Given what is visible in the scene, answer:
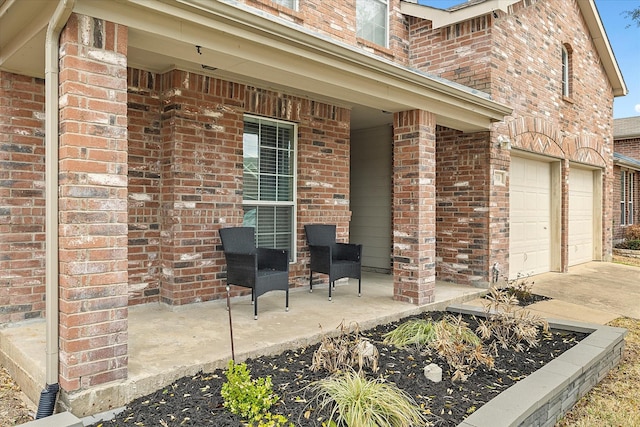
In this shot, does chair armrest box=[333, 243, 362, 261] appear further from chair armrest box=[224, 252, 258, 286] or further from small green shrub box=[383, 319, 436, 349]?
chair armrest box=[224, 252, 258, 286]

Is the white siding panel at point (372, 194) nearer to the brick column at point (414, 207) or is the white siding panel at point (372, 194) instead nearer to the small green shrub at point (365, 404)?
the brick column at point (414, 207)

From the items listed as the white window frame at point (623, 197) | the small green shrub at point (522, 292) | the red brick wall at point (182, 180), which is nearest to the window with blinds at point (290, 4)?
the red brick wall at point (182, 180)

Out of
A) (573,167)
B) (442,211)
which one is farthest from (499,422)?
(573,167)

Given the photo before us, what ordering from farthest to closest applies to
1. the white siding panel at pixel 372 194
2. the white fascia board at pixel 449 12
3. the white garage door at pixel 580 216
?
the white garage door at pixel 580 216 < the white siding panel at pixel 372 194 < the white fascia board at pixel 449 12

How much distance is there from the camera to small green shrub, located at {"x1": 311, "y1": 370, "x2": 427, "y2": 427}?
2555 millimetres

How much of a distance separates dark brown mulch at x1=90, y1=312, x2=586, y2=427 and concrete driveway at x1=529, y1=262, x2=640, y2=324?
6.20 ft

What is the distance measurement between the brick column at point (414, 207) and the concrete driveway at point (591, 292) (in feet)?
5.49

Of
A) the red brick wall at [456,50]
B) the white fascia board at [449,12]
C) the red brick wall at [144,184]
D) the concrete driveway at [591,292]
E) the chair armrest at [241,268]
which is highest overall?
the white fascia board at [449,12]

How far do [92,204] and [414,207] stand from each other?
3666 millimetres

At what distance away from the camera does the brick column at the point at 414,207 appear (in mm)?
5344

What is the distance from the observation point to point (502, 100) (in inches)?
273

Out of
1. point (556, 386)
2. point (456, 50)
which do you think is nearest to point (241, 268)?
point (556, 386)

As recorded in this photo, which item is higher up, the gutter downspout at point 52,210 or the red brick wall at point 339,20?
the red brick wall at point 339,20

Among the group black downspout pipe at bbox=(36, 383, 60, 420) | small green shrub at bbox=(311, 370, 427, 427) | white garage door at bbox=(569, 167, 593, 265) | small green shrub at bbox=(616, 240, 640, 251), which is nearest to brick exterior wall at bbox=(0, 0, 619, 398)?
black downspout pipe at bbox=(36, 383, 60, 420)
